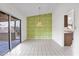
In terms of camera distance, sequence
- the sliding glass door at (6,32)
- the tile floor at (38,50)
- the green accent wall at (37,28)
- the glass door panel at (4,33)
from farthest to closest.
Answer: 1. the green accent wall at (37,28)
2. the sliding glass door at (6,32)
3. the glass door panel at (4,33)
4. the tile floor at (38,50)

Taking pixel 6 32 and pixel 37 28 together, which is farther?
pixel 37 28

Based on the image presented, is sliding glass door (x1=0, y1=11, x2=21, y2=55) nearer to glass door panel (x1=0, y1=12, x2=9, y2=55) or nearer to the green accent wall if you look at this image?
glass door panel (x1=0, y1=12, x2=9, y2=55)

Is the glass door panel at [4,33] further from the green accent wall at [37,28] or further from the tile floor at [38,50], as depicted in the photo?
the green accent wall at [37,28]

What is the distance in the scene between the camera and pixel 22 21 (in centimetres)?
581

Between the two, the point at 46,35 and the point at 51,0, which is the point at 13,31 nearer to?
the point at 46,35

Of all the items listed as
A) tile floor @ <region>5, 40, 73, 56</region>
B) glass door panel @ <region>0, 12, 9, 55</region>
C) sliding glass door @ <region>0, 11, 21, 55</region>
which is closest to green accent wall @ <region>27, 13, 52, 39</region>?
tile floor @ <region>5, 40, 73, 56</region>

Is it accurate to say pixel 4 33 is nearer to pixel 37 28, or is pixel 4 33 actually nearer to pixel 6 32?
pixel 6 32

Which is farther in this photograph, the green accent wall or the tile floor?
the green accent wall

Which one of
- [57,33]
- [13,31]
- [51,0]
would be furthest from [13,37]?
[51,0]

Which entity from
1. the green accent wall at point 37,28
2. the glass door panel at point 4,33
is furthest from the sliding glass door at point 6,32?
the green accent wall at point 37,28

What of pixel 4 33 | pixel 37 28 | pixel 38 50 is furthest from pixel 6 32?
pixel 37 28

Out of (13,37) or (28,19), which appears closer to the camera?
(13,37)

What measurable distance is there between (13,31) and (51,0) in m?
4.10

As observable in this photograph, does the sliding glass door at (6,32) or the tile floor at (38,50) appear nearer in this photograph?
the tile floor at (38,50)
